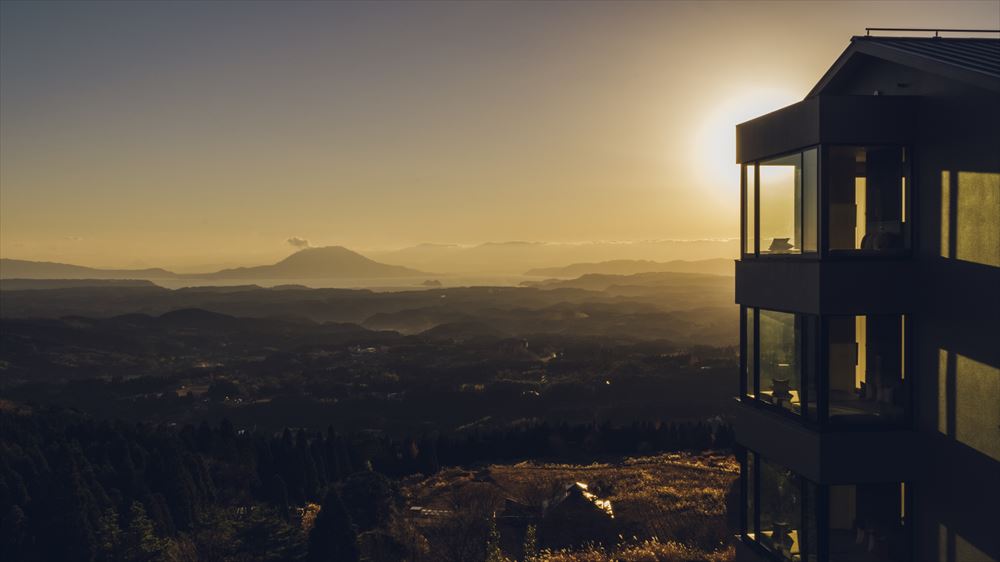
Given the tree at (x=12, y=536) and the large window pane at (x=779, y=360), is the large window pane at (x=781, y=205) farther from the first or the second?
the tree at (x=12, y=536)

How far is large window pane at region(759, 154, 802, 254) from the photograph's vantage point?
13.5 meters

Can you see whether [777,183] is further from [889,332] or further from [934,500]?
[934,500]

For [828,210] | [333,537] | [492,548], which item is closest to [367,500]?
[333,537]

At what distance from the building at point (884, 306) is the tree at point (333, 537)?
14.4 meters

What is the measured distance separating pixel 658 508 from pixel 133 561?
2144 centimetres

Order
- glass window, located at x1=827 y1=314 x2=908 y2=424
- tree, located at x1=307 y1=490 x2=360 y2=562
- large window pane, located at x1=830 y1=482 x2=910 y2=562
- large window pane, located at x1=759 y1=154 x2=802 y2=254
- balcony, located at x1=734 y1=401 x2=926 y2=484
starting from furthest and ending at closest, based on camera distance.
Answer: tree, located at x1=307 y1=490 x2=360 y2=562
large window pane, located at x1=759 y1=154 x2=802 y2=254
large window pane, located at x1=830 y1=482 x2=910 y2=562
glass window, located at x1=827 y1=314 x2=908 y2=424
balcony, located at x1=734 y1=401 x2=926 y2=484

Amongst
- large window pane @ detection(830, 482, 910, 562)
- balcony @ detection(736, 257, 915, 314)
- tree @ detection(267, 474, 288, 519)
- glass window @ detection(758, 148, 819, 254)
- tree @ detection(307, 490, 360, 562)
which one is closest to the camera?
balcony @ detection(736, 257, 915, 314)

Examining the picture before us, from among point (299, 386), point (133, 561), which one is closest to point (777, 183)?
point (133, 561)

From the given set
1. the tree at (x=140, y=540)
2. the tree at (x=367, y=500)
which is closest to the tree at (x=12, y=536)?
the tree at (x=140, y=540)

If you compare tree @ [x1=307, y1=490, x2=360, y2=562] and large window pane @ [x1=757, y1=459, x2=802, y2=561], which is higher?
large window pane @ [x1=757, y1=459, x2=802, y2=561]

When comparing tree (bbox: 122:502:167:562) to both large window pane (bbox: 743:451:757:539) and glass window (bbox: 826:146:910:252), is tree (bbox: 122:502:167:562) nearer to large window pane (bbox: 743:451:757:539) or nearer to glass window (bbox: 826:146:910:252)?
large window pane (bbox: 743:451:757:539)

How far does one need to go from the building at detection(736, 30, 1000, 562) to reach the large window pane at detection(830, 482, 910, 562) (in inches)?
1.1

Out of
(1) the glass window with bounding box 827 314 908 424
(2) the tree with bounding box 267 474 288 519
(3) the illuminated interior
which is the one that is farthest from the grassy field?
(3) the illuminated interior

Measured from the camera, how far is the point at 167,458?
38125mm
